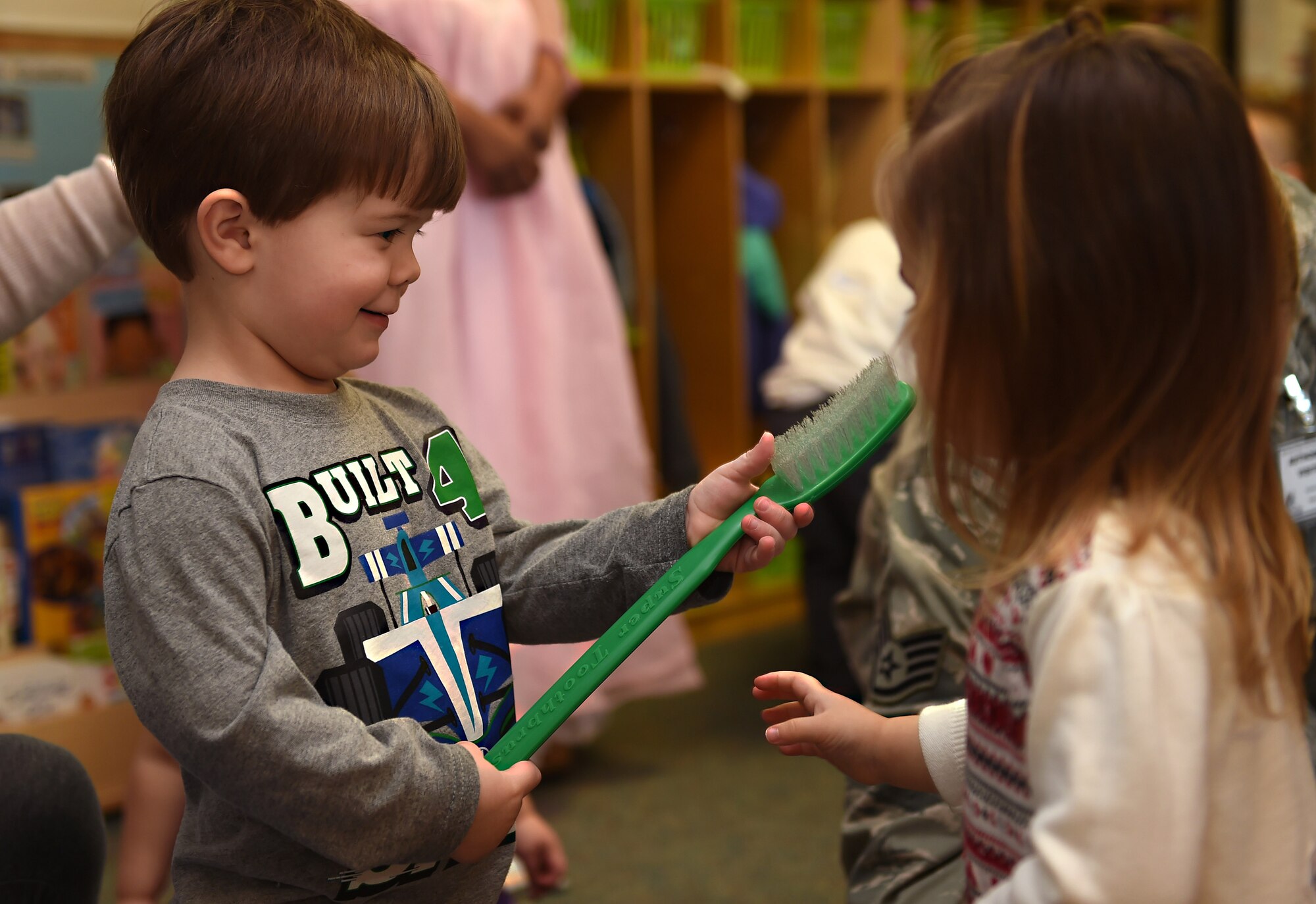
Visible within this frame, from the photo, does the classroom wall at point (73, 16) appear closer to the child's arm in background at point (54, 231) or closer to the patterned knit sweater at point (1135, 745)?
the child's arm in background at point (54, 231)

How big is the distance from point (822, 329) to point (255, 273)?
1497 mm

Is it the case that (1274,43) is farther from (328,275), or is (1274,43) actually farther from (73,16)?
(328,275)

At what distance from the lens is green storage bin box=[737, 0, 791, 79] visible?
265cm

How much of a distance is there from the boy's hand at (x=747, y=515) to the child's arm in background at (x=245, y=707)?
207mm

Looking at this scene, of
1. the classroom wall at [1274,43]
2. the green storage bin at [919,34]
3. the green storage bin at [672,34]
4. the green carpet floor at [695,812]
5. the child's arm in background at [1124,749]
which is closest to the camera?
the child's arm in background at [1124,749]

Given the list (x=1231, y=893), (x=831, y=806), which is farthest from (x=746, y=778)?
(x=1231, y=893)

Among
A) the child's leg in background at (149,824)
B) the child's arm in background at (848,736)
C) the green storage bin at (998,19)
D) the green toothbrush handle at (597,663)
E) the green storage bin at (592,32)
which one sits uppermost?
the green storage bin at (592,32)

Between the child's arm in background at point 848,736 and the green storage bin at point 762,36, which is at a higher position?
the green storage bin at point 762,36

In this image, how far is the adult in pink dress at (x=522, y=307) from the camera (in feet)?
5.07

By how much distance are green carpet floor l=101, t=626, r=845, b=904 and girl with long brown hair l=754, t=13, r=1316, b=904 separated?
0.99 meters

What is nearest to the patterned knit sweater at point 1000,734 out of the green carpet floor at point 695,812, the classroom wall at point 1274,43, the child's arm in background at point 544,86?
the green carpet floor at point 695,812

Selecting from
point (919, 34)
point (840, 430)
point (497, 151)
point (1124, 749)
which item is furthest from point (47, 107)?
point (919, 34)

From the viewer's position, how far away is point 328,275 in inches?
26.2

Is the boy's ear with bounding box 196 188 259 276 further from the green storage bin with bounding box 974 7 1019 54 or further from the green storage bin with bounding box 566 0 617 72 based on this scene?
the green storage bin with bounding box 974 7 1019 54
